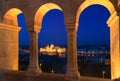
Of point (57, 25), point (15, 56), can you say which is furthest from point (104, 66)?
point (15, 56)

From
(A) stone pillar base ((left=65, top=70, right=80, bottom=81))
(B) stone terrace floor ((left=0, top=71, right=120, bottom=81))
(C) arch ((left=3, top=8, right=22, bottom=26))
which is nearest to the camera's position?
(A) stone pillar base ((left=65, top=70, right=80, bottom=81))

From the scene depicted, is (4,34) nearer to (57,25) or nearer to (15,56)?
(15,56)

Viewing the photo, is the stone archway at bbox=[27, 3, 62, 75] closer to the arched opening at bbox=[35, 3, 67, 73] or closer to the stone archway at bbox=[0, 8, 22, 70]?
the stone archway at bbox=[0, 8, 22, 70]

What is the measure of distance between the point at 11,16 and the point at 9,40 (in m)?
0.95

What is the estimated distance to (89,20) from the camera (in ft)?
137

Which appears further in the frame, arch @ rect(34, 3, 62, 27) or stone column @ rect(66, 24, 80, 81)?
arch @ rect(34, 3, 62, 27)

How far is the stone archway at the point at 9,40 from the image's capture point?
8567 mm

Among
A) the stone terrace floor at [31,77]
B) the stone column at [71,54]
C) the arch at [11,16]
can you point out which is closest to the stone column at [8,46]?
the arch at [11,16]

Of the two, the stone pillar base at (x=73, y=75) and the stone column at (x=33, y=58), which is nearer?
the stone pillar base at (x=73, y=75)

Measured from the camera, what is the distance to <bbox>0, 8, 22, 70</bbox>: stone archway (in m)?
8.57

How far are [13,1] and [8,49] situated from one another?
75.1 inches

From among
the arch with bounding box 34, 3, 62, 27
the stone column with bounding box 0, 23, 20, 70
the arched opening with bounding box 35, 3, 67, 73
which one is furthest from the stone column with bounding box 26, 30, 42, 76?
the arched opening with bounding box 35, 3, 67, 73

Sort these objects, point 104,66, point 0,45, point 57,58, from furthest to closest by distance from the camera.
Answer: point 57,58, point 104,66, point 0,45

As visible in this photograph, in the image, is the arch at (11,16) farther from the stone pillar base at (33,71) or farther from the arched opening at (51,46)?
the arched opening at (51,46)
